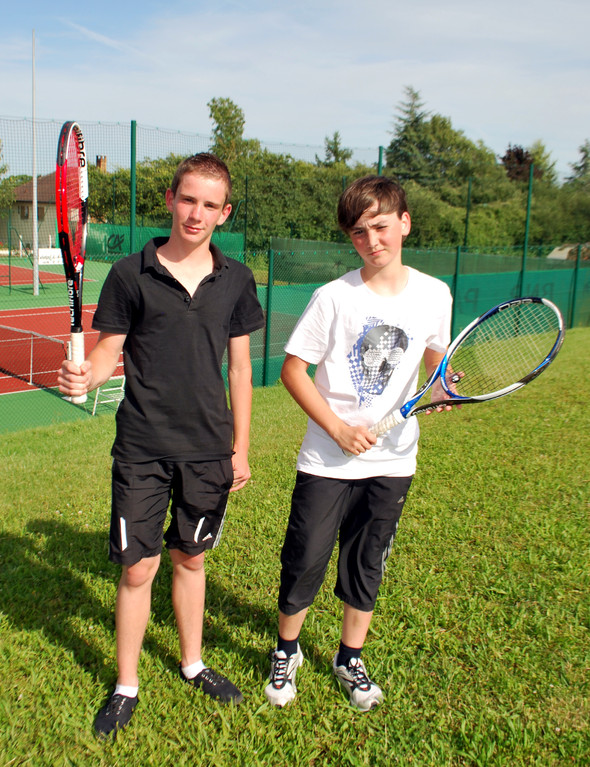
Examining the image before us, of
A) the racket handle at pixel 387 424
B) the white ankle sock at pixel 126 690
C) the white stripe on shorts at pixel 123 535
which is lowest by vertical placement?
the white ankle sock at pixel 126 690

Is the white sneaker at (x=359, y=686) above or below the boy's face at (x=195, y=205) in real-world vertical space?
below

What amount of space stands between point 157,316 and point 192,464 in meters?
0.52

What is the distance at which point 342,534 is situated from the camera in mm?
2570

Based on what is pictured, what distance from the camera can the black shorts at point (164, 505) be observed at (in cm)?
222

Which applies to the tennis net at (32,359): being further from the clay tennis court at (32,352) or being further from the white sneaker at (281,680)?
the white sneaker at (281,680)

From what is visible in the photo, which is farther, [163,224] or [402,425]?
[163,224]

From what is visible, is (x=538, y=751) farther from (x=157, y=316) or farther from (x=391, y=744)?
(x=157, y=316)

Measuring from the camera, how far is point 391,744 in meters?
2.32

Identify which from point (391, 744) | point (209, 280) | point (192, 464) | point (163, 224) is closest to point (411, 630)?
point (391, 744)

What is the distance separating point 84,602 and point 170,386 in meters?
1.47

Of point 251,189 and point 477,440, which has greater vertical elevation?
point 251,189

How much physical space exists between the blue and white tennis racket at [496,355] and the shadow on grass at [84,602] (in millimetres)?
1245

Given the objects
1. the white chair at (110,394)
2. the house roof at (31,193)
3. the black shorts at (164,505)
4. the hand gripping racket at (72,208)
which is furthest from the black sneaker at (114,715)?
the house roof at (31,193)

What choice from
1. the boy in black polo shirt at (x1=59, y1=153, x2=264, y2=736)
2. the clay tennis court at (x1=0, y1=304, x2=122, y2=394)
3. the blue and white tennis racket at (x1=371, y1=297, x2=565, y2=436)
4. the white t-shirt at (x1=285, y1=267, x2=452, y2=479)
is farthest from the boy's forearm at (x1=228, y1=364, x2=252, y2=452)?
the clay tennis court at (x1=0, y1=304, x2=122, y2=394)
